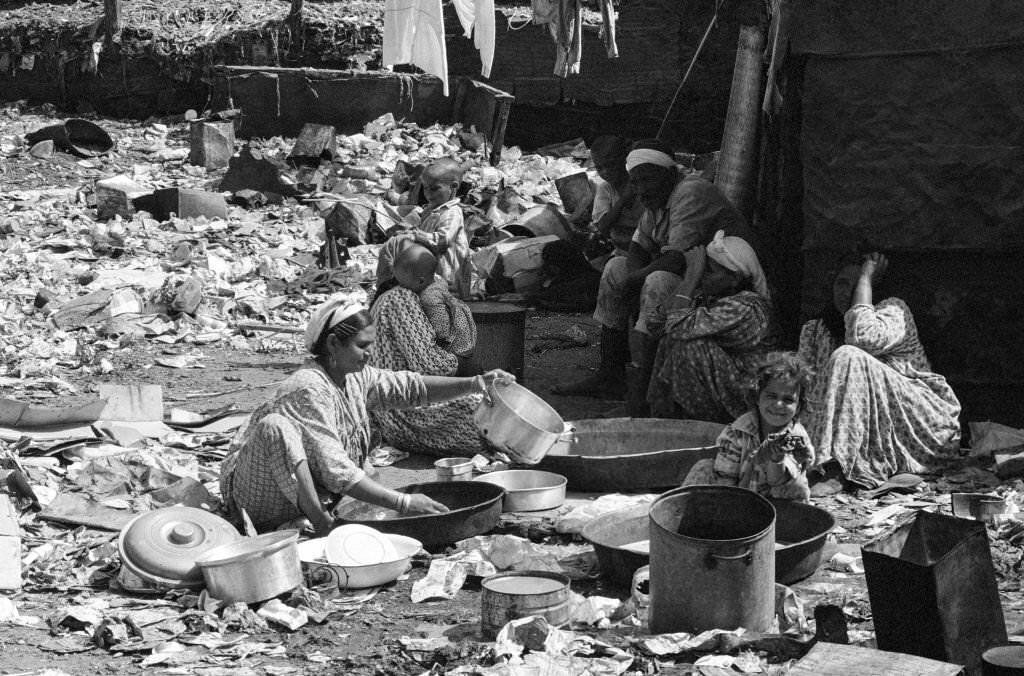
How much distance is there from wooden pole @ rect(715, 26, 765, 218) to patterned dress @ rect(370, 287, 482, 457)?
2444mm

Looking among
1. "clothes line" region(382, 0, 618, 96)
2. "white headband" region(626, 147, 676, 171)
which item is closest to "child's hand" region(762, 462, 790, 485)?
"white headband" region(626, 147, 676, 171)

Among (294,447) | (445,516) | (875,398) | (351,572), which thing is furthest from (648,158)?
(351,572)

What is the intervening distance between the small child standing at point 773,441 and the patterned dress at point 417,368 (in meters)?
2.08

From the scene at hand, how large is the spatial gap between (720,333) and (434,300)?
60.1 inches

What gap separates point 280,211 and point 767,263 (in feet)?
22.3

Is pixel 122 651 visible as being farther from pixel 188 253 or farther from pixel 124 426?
pixel 188 253

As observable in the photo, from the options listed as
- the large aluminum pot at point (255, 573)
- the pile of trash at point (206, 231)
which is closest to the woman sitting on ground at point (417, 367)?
the pile of trash at point (206, 231)

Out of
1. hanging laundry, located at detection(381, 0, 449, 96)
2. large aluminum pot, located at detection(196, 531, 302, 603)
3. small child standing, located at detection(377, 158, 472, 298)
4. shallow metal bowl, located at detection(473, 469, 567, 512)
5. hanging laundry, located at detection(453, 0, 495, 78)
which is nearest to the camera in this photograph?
large aluminum pot, located at detection(196, 531, 302, 603)

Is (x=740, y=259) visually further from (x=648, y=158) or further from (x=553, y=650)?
(x=553, y=650)

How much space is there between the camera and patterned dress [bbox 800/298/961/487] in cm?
576

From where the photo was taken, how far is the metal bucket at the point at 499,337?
7059 mm

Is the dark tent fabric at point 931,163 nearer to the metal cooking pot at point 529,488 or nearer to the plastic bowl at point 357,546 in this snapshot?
the metal cooking pot at point 529,488

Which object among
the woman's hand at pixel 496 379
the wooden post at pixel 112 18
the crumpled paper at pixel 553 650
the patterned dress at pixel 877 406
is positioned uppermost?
the wooden post at pixel 112 18

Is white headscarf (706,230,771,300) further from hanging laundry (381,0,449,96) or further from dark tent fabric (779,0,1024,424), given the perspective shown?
hanging laundry (381,0,449,96)
